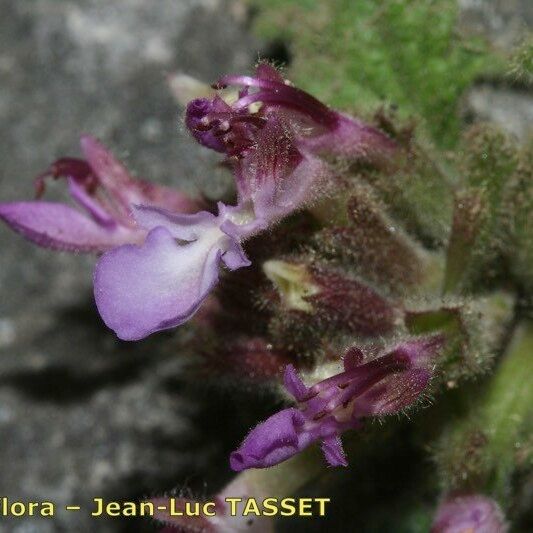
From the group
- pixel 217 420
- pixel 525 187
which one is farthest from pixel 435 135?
pixel 217 420

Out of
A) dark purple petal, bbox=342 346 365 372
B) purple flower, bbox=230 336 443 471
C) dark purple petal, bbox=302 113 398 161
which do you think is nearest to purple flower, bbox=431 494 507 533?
purple flower, bbox=230 336 443 471

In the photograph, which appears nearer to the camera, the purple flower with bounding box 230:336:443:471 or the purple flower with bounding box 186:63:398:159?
the purple flower with bounding box 230:336:443:471

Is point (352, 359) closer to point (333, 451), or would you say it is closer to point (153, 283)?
point (333, 451)

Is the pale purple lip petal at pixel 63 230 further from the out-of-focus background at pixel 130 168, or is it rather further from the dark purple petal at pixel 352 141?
the dark purple petal at pixel 352 141

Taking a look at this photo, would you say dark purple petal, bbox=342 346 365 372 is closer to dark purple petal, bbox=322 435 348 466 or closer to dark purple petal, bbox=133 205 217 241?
dark purple petal, bbox=322 435 348 466

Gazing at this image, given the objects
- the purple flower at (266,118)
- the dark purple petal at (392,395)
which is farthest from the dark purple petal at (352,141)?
the dark purple petal at (392,395)
